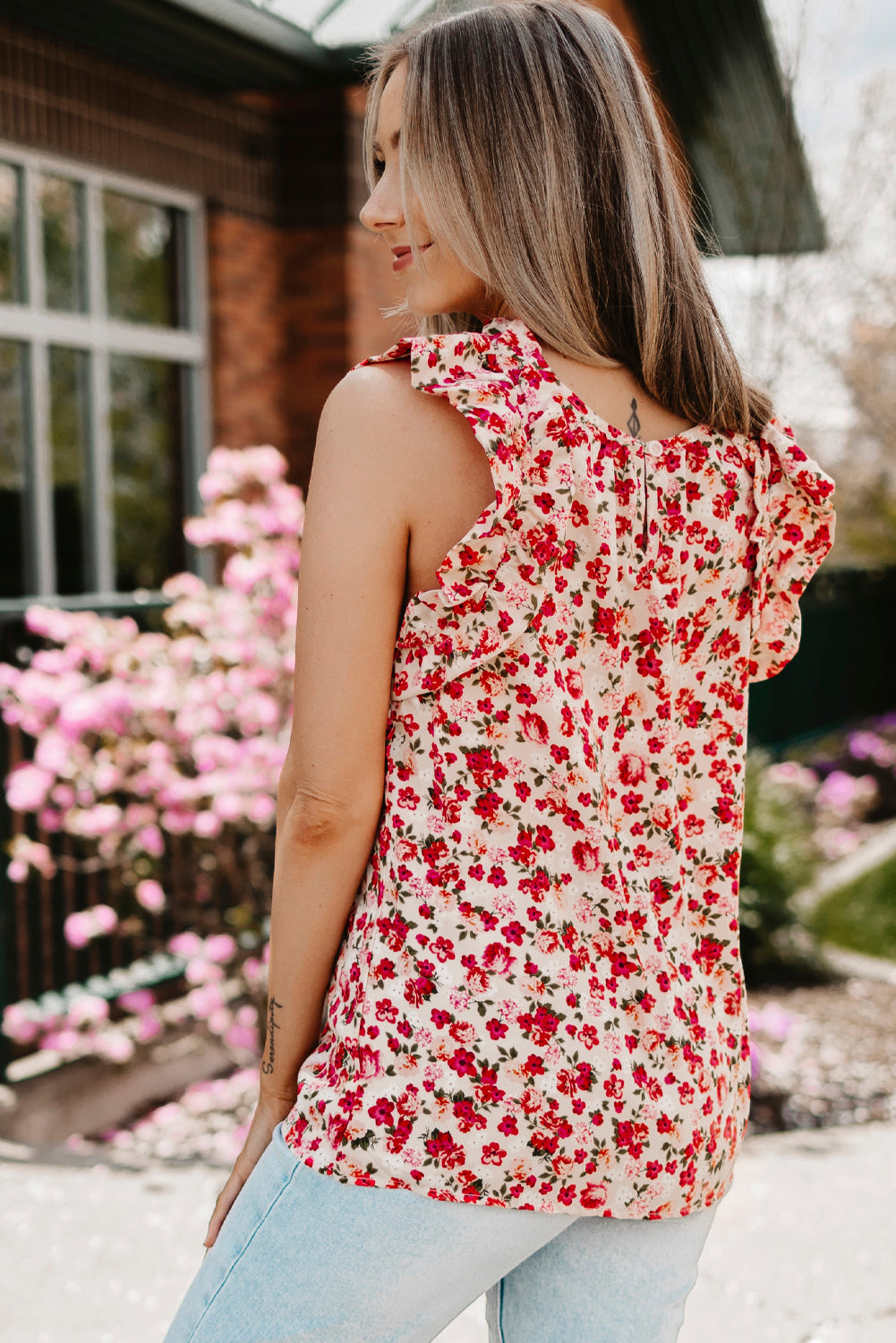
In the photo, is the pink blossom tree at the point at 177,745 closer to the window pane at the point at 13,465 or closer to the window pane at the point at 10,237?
the window pane at the point at 13,465

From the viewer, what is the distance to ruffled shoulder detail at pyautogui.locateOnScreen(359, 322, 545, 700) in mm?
1216

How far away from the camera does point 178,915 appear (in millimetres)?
4922

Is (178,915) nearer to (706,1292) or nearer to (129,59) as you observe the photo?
(706,1292)

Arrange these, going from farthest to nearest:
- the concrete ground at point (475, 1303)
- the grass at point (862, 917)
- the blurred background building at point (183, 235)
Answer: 1. the grass at point (862, 917)
2. the blurred background building at point (183, 235)
3. the concrete ground at point (475, 1303)

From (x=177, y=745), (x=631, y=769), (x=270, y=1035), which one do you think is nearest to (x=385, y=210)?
(x=631, y=769)

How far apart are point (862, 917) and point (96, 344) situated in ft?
16.9

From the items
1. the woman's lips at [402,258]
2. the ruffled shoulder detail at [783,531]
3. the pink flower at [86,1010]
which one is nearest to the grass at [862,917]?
the pink flower at [86,1010]

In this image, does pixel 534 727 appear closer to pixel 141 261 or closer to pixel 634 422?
pixel 634 422

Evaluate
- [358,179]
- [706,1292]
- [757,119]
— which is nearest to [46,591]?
[358,179]

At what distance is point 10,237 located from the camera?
648cm

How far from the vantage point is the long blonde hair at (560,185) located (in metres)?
1.30

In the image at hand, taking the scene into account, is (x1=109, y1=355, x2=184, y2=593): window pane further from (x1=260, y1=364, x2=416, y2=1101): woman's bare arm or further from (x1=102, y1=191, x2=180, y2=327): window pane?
(x1=260, y1=364, x2=416, y2=1101): woman's bare arm

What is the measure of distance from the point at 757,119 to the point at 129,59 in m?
3.17

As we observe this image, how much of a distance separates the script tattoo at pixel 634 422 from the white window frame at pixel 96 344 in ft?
16.4
